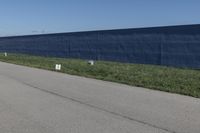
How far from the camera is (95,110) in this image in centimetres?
929

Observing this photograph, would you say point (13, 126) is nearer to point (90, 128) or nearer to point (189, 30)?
point (90, 128)

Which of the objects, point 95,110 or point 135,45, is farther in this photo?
point 135,45

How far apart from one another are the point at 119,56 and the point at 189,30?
274 inches

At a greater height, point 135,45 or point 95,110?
point 135,45

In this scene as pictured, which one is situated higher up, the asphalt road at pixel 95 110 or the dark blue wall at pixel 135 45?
the dark blue wall at pixel 135 45

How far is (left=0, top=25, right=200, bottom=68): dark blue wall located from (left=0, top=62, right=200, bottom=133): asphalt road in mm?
10759

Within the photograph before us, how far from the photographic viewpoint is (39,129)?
24.2 feet

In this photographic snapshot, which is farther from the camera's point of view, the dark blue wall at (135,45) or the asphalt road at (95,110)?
the dark blue wall at (135,45)

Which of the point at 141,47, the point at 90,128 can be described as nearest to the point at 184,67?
the point at 141,47

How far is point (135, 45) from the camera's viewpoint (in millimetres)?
27562

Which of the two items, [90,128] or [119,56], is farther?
[119,56]

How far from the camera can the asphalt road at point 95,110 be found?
7.50 metres

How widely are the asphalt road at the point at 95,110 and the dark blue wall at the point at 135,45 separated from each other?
1076 cm

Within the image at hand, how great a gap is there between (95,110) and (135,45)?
18.6 metres
